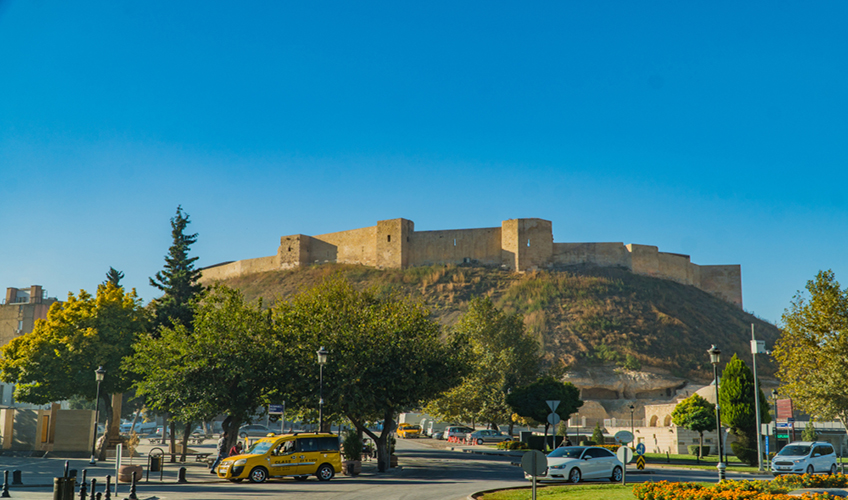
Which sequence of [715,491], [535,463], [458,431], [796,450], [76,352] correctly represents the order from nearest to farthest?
[535,463]
[715,491]
[796,450]
[76,352]
[458,431]

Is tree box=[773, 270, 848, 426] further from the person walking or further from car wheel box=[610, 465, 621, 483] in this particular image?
the person walking

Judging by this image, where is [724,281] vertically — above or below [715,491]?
above

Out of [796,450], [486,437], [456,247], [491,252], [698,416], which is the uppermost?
[456,247]

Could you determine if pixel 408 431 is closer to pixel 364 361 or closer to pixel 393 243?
pixel 364 361

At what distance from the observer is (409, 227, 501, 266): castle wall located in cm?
9606

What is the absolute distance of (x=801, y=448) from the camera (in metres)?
25.4

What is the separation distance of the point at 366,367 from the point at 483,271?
67619 millimetres

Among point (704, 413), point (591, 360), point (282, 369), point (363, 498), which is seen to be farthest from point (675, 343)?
point (363, 498)

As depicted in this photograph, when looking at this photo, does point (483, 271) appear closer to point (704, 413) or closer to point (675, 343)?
point (675, 343)

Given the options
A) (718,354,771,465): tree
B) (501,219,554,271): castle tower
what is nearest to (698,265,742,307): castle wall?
(501,219,554,271): castle tower

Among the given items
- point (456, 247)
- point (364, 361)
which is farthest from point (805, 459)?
point (456, 247)

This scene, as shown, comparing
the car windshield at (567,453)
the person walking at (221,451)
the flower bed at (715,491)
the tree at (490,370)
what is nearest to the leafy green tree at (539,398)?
the tree at (490,370)

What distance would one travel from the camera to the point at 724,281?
102438 millimetres

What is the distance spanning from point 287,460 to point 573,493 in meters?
9.46
